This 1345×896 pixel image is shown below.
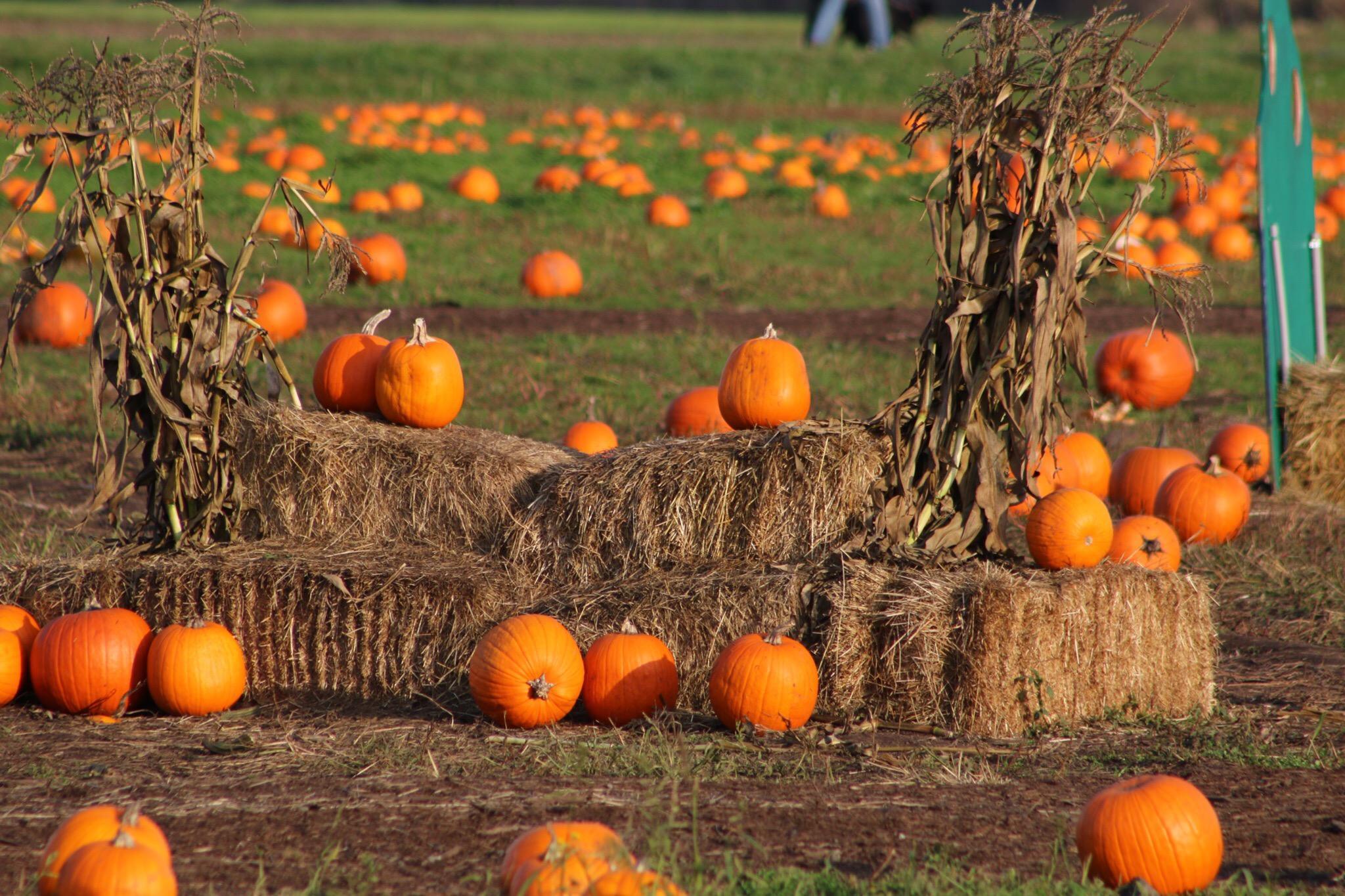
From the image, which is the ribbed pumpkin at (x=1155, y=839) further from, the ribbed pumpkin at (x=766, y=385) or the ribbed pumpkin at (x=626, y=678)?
the ribbed pumpkin at (x=766, y=385)

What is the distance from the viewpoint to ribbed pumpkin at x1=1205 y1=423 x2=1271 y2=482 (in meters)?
8.44

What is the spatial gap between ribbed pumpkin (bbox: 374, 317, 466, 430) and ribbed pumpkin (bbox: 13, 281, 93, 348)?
5989 mm

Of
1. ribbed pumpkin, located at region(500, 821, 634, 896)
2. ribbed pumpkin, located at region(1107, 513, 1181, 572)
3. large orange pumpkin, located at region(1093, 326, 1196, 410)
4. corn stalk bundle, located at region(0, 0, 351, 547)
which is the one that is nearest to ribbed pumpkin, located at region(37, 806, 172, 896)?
ribbed pumpkin, located at region(500, 821, 634, 896)

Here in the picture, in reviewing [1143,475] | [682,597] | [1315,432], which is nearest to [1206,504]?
[1143,475]

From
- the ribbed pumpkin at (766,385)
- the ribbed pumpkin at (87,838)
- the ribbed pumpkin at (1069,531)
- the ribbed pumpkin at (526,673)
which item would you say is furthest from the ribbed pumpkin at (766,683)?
the ribbed pumpkin at (87,838)

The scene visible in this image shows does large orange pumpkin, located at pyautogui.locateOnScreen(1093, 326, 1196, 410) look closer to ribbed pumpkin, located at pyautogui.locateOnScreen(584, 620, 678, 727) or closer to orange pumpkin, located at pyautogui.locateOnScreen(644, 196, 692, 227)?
ribbed pumpkin, located at pyautogui.locateOnScreen(584, 620, 678, 727)

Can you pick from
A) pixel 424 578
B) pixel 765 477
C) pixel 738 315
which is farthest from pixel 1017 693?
pixel 738 315

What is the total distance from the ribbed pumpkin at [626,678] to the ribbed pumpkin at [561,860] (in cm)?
186

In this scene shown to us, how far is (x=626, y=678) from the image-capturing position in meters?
5.14

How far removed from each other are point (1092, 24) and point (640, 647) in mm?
2723

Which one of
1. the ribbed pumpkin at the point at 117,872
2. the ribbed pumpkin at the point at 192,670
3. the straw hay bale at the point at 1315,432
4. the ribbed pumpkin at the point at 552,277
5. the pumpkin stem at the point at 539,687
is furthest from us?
the ribbed pumpkin at the point at 552,277

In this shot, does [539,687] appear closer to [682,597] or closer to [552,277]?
[682,597]

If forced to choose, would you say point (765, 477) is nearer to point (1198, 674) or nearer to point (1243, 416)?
point (1198, 674)

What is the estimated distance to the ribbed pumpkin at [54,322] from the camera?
11305 mm
